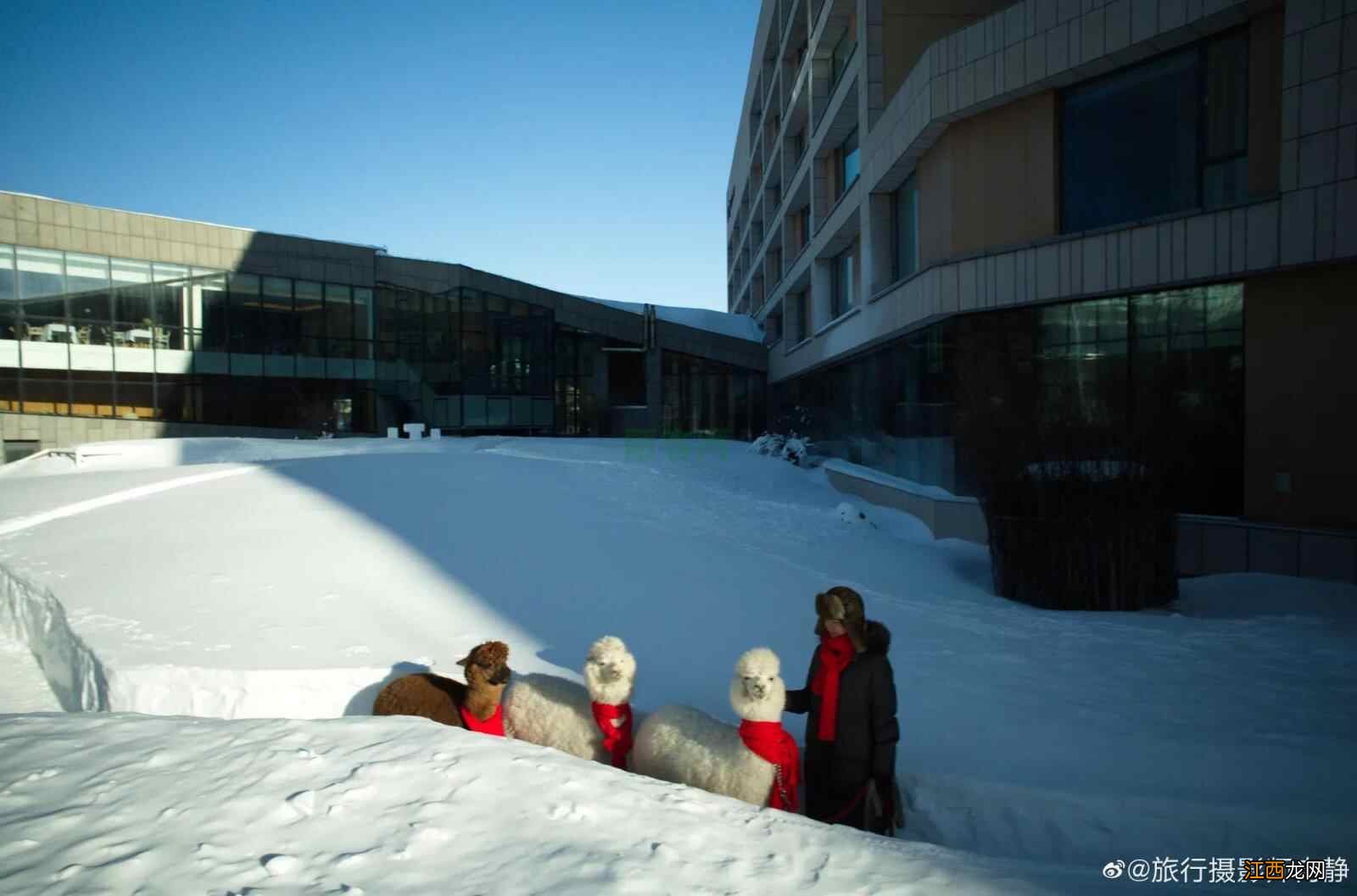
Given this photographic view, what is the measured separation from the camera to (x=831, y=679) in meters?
4.49

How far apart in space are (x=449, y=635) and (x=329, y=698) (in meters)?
1.10

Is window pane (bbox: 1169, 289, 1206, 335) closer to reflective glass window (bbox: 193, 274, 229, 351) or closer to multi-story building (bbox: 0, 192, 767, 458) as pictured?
multi-story building (bbox: 0, 192, 767, 458)

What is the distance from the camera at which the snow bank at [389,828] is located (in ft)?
9.45

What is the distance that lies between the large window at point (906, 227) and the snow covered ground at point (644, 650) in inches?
228

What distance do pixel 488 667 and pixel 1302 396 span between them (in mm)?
9787

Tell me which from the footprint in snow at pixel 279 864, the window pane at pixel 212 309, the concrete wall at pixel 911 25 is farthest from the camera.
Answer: the window pane at pixel 212 309

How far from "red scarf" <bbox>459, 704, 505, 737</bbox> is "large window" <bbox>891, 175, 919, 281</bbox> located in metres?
12.0

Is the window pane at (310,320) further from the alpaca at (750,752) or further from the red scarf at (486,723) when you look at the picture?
the alpaca at (750,752)

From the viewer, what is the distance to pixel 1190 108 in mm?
10367

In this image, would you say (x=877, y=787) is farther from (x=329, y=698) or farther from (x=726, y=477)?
(x=726, y=477)

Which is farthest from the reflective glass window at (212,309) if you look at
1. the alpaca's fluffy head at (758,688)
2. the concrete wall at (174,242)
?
the alpaca's fluffy head at (758,688)

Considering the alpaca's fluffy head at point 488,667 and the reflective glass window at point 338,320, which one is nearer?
the alpaca's fluffy head at point 488,667

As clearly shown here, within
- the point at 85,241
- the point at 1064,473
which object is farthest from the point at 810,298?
the point at 85,241

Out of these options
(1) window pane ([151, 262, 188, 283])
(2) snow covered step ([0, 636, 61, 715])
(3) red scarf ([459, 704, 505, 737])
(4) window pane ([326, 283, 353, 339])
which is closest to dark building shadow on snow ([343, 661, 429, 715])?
(3) red scarf ([459, 704, 505, 737])
